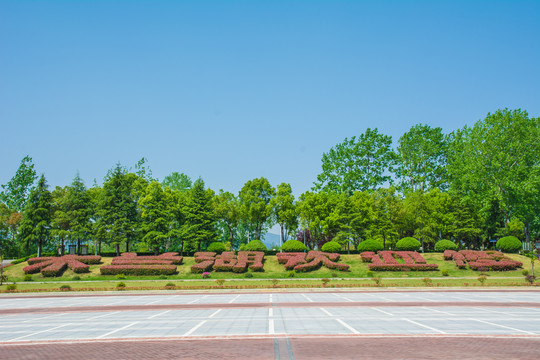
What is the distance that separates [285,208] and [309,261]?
63.1 feet

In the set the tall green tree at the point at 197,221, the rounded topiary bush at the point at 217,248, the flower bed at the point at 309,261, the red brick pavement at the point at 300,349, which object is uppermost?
the tall green tree at the point at 197,221

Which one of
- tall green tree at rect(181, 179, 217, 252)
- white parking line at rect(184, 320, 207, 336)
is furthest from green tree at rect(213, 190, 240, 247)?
white parking line at rect(184, 320, 207, 336)

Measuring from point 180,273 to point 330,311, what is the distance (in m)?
28.2

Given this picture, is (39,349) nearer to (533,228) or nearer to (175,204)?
(175,204)

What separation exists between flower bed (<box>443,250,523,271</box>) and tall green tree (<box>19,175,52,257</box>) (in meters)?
54.2

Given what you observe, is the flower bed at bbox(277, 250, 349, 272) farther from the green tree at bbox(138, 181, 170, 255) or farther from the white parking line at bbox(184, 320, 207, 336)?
the white parking line at bbox(184, 320, 207, 336)

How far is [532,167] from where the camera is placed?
53.9 m

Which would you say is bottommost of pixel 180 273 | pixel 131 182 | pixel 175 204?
pixel 180 273

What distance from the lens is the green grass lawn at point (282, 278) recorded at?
34.4m

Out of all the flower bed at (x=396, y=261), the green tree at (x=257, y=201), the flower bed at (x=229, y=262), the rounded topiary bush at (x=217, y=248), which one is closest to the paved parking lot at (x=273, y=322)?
the flower bed at (x=396, y=261)

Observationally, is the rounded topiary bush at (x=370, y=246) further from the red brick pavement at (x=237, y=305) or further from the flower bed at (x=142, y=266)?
the red brick pavement at (x=237, y=305)

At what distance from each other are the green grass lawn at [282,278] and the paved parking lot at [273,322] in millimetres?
11779

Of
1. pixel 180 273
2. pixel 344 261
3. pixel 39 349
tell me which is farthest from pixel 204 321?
pixel 344 261

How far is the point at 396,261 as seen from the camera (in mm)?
45125
